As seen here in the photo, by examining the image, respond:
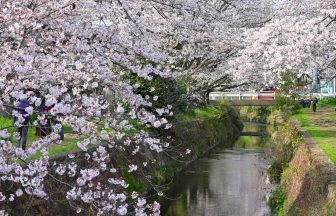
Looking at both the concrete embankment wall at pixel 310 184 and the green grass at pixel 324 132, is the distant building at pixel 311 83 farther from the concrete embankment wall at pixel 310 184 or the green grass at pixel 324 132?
the concrete embankment wall at pixel 310 184

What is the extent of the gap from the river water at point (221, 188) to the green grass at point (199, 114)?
206 cm

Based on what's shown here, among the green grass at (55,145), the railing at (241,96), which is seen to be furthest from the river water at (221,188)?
the railing at (241,96)

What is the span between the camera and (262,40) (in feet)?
44.9

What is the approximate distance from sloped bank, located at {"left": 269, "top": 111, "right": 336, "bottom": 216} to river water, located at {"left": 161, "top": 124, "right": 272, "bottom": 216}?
0.82 meters

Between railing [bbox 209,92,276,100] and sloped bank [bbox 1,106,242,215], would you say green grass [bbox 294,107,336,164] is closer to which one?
sloped bank [bbox 1,106,242,215]

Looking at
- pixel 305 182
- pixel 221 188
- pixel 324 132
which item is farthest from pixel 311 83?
pixel 305 182

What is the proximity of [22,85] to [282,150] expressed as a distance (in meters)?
12.4

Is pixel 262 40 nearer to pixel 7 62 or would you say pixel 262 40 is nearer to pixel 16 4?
pixel 16 4

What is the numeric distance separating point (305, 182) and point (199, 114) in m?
18.7

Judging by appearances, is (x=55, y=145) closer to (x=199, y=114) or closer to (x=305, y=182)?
(x=305, y=182)

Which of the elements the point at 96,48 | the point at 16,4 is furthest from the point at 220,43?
the point at 16,4

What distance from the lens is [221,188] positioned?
674 inches

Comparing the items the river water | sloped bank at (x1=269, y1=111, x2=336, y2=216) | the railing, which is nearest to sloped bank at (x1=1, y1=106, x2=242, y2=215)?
the river water

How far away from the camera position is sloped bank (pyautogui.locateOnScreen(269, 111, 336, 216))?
8.56 metres
